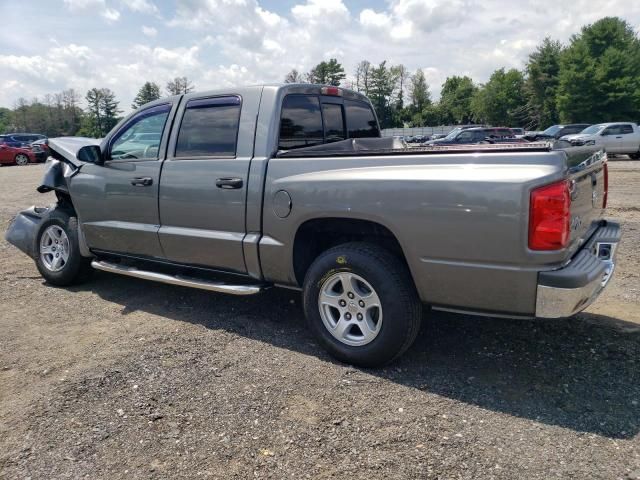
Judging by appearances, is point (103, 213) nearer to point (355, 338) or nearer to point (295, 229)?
point (295, 229)

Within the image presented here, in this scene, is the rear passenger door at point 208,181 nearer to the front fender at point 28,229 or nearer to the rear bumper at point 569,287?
the front fender at point 28,229

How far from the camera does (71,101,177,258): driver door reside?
4656mm

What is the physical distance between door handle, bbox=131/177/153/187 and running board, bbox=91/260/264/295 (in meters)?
0.80

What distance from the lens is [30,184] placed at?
655 inches

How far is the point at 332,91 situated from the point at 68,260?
3.29 metres

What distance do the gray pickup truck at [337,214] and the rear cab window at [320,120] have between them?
0.02 m

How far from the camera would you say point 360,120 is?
17.2ft

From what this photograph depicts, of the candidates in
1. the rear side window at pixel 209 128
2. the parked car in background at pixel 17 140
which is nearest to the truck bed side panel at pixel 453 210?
the rear side window at pixel 209 128

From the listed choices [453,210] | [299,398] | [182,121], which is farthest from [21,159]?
[453,210]

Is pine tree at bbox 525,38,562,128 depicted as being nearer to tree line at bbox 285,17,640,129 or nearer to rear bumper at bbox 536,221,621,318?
tree line at bbox 285,17,640,129

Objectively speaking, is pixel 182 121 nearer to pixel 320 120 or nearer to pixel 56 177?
pixel 320 120

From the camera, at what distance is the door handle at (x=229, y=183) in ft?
13.1

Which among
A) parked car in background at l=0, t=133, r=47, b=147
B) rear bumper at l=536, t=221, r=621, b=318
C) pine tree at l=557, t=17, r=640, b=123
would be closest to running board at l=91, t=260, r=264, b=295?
rear bumper at l=536, t=221, r=621, b=318

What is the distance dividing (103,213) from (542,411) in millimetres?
4138
